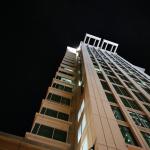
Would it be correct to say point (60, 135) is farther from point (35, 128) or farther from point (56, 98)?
point (56, 98)

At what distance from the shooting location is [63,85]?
99.6 feet

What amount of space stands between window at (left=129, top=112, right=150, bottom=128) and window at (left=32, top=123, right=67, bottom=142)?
6.13 metres

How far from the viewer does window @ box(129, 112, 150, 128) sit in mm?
18131

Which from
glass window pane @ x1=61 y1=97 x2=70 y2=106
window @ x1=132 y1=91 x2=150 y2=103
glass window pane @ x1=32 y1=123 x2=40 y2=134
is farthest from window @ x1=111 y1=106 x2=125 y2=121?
glass window pane @ x1=61 y1=97 x2=70 y2=106

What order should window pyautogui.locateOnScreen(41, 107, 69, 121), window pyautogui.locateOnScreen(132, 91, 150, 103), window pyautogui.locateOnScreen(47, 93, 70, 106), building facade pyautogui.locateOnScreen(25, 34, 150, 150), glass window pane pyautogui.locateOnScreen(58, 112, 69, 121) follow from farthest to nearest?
window pyautogui.locateOnScreen(47, 93, 70, 106), window pyautogui.locateOnScreen(132, 91, 150, 103), window pyautogui.locateOnScreen(41, 107, 69, 121), glass window pane pyautogui.locateOnScreen(58, 112, 69, 121), building facade pyautogui.locateOnScreen(25, 34, 150, 150)

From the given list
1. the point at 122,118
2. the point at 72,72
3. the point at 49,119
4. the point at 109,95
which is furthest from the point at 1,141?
the point at 72,72

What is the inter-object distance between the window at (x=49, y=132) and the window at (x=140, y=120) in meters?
6.13

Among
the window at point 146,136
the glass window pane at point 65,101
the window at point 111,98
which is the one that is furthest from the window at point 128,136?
the glass window pane at point 65,101

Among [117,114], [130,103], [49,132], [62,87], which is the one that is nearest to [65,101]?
[62,87]

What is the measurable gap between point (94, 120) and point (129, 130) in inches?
150

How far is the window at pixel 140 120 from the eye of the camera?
59.5 ft

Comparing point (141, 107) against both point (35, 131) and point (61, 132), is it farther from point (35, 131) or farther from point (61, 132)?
point (35, 131)

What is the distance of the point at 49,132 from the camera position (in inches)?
782

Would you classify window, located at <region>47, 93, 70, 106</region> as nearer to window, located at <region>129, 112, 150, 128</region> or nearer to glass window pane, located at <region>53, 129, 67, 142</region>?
glass window pane, located at <region>53, 129, 67, 142</region>
